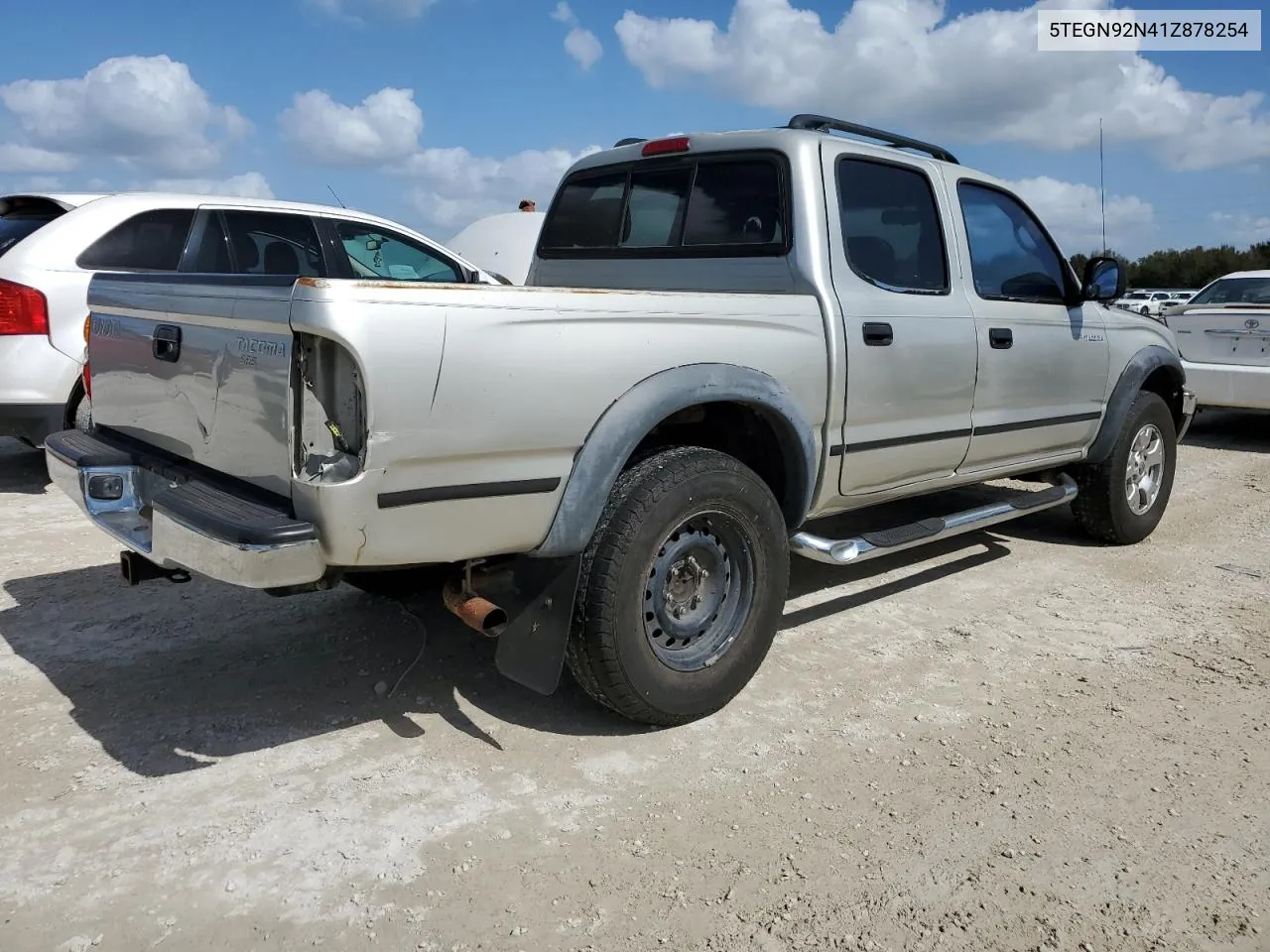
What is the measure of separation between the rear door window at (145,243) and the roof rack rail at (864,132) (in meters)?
4.29

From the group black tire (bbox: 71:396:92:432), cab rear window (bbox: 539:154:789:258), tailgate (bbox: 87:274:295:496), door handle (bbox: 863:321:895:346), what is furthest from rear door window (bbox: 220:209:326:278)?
door handle (bbox: 863:321:895:346)

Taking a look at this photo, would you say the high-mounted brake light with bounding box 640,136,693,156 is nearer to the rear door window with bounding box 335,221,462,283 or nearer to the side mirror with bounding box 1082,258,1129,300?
the side mirror with bounding box 1082,258,1129,300

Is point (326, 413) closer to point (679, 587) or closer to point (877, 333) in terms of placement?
point (679, 587)

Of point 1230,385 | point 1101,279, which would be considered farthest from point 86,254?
point 1230,385

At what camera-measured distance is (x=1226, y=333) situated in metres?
9.34

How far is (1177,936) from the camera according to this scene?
2406 mm

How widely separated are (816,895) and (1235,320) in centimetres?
874

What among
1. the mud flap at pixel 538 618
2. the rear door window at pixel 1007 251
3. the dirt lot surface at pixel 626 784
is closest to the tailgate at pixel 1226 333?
the rear door window at pixel 1007 251

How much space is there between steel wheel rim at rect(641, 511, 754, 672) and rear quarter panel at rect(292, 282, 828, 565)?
0.53 meters

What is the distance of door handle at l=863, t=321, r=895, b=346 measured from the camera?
153 inches

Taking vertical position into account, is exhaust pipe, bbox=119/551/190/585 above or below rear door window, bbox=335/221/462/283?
below

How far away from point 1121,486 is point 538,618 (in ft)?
12.9

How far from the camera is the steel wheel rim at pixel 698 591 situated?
3.31 metres

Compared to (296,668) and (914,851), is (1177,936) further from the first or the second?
(296,668)
